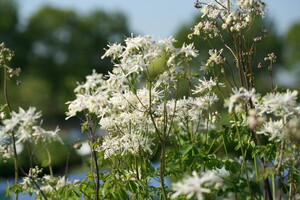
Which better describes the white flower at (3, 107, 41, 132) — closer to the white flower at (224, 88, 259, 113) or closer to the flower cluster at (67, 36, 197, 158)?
the flower cluster at (67, 36, 197, 158)

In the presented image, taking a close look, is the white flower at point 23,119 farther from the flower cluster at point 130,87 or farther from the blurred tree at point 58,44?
the blurred tree at point 58,44

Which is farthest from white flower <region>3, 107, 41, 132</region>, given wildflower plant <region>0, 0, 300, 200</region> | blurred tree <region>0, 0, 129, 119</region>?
blurred tree <region>0, 0, 129, 119</region>

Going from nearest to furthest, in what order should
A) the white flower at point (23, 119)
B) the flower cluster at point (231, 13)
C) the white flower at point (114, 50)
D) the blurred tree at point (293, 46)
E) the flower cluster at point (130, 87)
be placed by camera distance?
the white flower at point (23, 119) < the flower cluster at point (130, 87) < the white flower at point (114, 50) < the flower cluster at point (231, 13) < the blurred tree at point (293, 46)

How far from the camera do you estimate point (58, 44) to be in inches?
1873

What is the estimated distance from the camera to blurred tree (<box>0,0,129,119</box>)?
41812 mm

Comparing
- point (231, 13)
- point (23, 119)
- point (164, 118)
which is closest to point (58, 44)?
point (231, 13)

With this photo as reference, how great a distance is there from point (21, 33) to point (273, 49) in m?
24.3

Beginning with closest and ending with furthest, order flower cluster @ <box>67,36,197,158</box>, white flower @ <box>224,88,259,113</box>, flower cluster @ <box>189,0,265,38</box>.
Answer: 1. white flower @ <box>224,88,259,113</box>
2. flower cluster @ <box>67,36,197,158</box>
3. flower cluster @ <box>189,0,265,38</box>

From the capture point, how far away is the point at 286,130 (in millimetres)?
2766

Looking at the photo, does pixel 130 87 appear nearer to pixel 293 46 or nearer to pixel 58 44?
pixel 58 44

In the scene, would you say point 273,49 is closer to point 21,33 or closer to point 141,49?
point 21,33

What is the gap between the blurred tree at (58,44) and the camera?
41.8m

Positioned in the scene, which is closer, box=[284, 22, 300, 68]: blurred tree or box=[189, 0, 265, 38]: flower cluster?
box=[189, 0, 265, 38]: flower cluster

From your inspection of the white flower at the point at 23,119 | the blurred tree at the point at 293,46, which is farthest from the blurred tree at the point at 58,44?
the white flower at the point at 23,119
